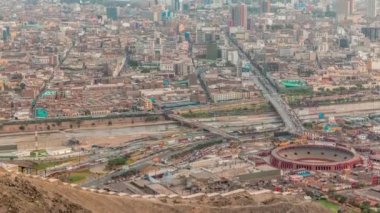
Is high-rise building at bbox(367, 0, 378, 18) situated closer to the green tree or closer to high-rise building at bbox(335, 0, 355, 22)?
high-rise building at bbox(335, 0, 355, 22)

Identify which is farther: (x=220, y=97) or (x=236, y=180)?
(x=220, y=97)

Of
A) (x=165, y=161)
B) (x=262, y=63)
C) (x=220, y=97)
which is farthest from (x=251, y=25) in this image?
(x=165, y=161)

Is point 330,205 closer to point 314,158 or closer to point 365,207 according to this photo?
point 365,207

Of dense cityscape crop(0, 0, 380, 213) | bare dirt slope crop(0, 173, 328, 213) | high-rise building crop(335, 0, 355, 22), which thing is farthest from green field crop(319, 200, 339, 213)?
high-rise building crop(335, 0, 355, 22)

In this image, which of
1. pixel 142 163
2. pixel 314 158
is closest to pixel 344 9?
pixel 314 158

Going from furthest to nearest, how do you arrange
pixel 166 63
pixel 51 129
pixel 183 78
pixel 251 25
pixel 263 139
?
pixel 251 25, pixel 166 63, pixel 183 78, pixel 51 129, pixel 263 139

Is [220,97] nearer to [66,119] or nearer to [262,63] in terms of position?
[66,119]

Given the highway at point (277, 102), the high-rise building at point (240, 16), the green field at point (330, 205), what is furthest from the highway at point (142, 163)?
the high-rise building at point (240, 16)
